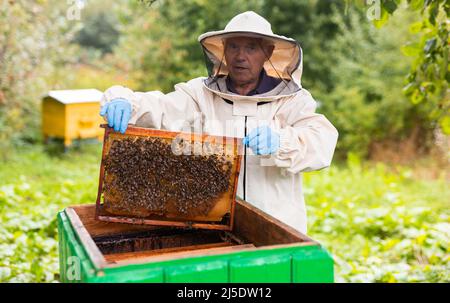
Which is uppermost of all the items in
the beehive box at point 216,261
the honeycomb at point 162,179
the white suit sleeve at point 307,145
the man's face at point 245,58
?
the man's face at point 245,58

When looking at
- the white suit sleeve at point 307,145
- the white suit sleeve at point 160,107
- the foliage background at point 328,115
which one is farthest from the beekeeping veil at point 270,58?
the foliage background at point 328,115

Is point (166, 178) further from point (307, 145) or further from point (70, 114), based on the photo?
point (70, 114)

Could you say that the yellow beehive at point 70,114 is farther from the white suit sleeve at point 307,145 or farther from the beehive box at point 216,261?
the white suit sleeve at point 307,145

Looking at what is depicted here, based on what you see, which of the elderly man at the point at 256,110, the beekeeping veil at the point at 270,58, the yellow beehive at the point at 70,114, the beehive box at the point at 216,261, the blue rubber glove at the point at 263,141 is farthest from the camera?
the yellow beehive at the point at 70,114

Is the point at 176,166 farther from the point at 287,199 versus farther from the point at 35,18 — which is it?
the point at 35,18

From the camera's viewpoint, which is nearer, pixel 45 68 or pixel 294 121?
pixel 294 121

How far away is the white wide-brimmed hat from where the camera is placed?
241 cm

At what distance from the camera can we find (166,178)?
88.4 inches

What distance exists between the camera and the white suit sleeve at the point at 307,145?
2.09 meters

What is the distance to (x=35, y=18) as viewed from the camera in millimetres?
8617

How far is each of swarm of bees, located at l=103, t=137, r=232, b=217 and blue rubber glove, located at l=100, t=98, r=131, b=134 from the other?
11cm

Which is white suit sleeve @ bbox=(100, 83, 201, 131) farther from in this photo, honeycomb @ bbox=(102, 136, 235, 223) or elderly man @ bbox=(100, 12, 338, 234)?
honeycomb @ bbox=(102, 136, 235, 223)
